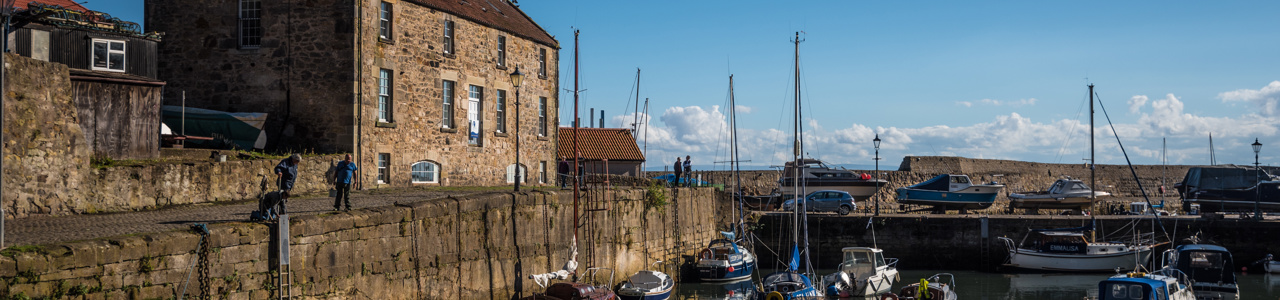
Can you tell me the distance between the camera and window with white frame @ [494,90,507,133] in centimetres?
3256

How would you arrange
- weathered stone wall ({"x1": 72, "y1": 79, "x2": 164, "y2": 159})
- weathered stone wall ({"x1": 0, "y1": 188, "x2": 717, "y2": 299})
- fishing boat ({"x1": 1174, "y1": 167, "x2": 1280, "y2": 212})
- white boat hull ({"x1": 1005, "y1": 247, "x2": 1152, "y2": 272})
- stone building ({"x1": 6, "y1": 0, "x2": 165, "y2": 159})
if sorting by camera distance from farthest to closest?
fishing boat ({"x1": 1174, "y1": 167, "x2": 1280, "y2": 212})
white boat hull ({"x1": 1005, "y1": 247, "x2": 1152, "y2": 272})
stone building ({"x1": 6, "y1": 0, "x2": 165, "y2": 159})
weathered stone wall ({"x1": 72, "y1": 79, "x2": 164, "y2": 159})
weathered stone wall ({"x1": 0, "y1": 188, "x2": 717, "y2": 299})

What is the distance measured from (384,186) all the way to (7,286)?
52.6ft

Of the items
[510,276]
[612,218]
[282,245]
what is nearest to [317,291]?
[282,245]

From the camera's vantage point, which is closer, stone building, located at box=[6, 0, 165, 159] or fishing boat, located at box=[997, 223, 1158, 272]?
stone building, located at box=[6, 0, 165, 159]

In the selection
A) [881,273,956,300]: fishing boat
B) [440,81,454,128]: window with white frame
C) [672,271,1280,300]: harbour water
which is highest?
[440,81,454,128]: window with white frame

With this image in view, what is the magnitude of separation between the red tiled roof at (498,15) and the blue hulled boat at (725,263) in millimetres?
9163

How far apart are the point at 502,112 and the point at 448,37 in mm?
3754

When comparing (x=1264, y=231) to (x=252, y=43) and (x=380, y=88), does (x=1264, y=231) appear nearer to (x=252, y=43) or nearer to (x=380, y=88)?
(x=380, y=88)

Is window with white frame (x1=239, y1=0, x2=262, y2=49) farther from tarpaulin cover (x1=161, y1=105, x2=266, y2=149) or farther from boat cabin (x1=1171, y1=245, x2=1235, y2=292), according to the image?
boat cabin (x1=1171, y1=245, x2=1235, y2=292)

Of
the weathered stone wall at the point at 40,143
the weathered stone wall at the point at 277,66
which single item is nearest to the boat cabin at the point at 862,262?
the weathered stone wall at the point at 277,66

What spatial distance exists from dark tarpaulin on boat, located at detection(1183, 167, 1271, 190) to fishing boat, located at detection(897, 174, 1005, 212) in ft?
29.7

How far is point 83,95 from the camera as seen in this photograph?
19.9 m

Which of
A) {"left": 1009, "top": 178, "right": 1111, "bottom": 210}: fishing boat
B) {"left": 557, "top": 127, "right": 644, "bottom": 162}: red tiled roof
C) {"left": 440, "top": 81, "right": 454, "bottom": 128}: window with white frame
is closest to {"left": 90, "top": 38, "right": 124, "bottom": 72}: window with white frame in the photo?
{"left": 440, "top": 81, "right": 454, "bottom": 128}: window with white frame

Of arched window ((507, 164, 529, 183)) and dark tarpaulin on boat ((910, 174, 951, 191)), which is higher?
arched window ((507, 164, 529, 183))
